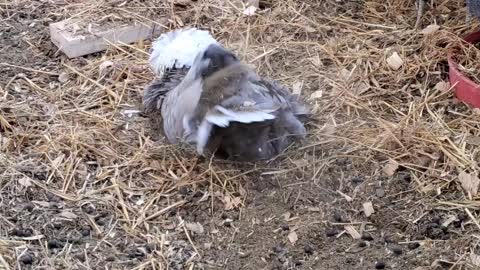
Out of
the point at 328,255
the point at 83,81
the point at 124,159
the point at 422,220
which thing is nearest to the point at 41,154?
the point at 124,159

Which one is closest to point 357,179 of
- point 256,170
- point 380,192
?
point 380,192

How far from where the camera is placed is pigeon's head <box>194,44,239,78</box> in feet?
9.16

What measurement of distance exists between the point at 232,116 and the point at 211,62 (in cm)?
29

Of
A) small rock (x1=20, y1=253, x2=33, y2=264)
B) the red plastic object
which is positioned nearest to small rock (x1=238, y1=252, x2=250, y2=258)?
small rock (x1=20, y1=253, x2=33, y2=264)

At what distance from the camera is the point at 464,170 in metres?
2.71

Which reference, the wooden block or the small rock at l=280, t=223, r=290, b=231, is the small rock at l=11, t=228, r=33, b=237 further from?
the wooden block

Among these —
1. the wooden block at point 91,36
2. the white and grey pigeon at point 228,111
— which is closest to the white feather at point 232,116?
the white and grey pigeon at point 228,111

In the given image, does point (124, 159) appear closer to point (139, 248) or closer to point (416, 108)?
point (139, 248)

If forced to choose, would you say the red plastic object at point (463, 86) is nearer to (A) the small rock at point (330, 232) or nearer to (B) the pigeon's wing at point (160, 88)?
(A) the small rock at point (330, 232)

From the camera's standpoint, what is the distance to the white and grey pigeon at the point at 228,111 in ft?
8.69

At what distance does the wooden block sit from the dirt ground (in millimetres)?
35

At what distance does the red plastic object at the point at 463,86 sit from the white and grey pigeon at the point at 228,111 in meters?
0.57

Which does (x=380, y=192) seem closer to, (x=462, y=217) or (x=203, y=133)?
(x=462, y=217)

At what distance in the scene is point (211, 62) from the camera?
2801 millimetres
